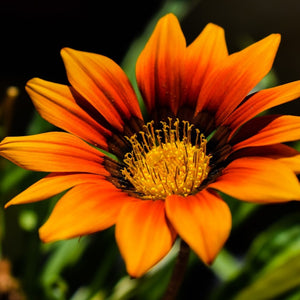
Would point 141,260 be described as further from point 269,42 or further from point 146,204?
point 269,42

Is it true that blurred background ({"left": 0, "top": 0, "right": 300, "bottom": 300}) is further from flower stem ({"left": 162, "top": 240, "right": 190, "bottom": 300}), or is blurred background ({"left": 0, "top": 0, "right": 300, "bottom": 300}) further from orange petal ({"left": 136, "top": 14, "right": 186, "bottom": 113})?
orange petal ({"left": 136, "top": 14, "right": 186, "bottom": 113})

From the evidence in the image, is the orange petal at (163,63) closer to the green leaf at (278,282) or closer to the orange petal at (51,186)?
the orange petal at (51,186)

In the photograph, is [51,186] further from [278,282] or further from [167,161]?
[278,282]

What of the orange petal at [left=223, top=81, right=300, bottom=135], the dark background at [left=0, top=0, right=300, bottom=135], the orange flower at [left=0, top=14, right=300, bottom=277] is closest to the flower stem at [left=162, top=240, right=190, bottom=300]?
the orange flower at [left=0, top=14, right=300, bottom=277]

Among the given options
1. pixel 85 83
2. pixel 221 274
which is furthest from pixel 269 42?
pixel 221 274

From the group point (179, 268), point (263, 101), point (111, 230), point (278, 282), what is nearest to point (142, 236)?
point (179, 268)

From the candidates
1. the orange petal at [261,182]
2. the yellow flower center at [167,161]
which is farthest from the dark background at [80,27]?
the orange petal at [261,182]
